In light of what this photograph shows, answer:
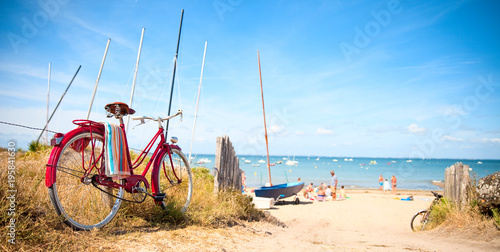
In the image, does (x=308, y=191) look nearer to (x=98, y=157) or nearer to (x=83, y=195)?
(x=83, y=195)

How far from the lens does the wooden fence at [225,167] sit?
23.0 ft

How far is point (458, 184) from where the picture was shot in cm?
822

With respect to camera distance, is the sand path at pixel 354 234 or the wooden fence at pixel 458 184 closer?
the sand path at pixel 354 234

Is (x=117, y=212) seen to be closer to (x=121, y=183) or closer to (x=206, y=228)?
(x=121, y=183)

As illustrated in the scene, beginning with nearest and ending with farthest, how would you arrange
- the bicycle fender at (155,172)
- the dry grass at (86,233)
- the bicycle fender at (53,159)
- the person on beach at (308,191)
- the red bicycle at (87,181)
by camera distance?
the dry grass at (86,233), the bicycle fender at (53,159), the red bicycle at (87,181), the bicycle fender at (155,172), the person on beach at (308,191)

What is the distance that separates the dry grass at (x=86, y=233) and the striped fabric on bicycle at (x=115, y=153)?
0.73 metres

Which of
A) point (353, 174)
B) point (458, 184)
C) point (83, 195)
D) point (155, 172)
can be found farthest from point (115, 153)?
point (353, 174)

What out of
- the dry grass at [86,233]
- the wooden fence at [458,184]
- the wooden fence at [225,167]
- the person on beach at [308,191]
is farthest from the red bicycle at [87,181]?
the person on beach at [308,191]

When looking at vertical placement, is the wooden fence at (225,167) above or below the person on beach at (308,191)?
above

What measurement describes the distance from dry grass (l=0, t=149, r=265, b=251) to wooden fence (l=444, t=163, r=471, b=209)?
607 centimetres

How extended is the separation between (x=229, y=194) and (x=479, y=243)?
211 inches

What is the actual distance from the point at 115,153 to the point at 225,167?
377 cm

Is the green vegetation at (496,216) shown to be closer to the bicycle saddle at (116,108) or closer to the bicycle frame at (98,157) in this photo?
the bicycle frame at (98,157)

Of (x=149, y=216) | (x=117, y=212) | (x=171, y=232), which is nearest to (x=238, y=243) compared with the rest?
(x=171, y=232)
